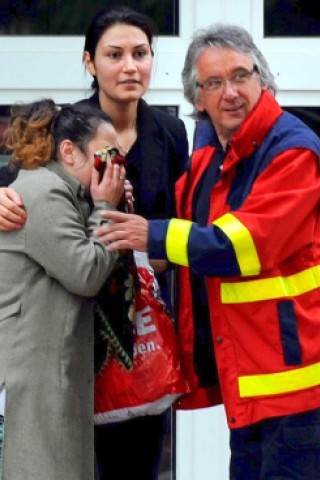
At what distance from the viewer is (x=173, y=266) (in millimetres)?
4168

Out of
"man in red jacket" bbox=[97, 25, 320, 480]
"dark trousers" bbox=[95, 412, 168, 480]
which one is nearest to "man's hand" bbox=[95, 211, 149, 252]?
"man in red jacket" bbox=[97, 25, 320, 480]

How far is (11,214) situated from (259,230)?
2.16ft

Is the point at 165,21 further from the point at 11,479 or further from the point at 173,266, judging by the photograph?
the point at 11,479

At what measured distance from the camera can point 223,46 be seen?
3.71 metres

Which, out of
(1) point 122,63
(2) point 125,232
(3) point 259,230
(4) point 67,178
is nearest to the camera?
(3) point 259,230

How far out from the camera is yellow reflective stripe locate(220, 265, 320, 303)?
141 inches

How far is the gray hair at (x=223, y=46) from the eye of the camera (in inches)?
146

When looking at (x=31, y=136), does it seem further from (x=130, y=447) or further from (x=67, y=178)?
(x=130, y=447)

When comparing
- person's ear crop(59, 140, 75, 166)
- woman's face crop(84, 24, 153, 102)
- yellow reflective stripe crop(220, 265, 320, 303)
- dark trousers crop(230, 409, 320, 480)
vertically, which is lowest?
dark trousers crop(230, 409, 320, 480)

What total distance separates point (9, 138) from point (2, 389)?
68 cm

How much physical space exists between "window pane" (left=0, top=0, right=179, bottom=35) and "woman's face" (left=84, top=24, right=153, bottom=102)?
38.4 inches

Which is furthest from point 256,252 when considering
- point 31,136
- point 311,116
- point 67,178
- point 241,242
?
point 311,116

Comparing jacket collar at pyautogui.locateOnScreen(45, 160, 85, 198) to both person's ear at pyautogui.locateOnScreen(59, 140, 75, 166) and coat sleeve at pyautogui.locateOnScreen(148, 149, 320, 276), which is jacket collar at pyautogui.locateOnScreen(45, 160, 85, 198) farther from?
coat sleeve at pyautogui.locateOnScreen(148, 149, 320, 276)

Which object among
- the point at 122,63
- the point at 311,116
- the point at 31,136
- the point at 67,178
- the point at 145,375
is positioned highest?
the point at 122,63
